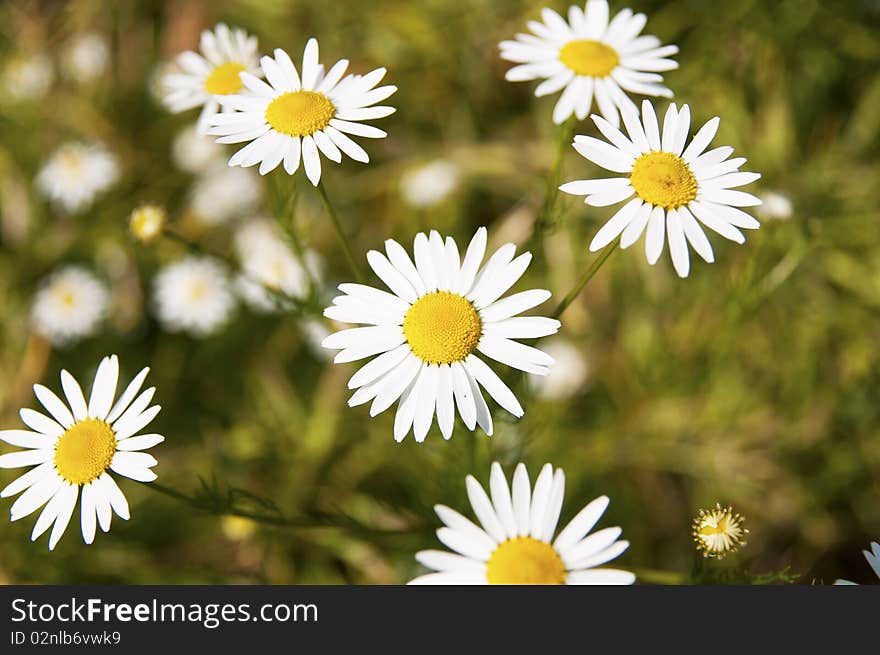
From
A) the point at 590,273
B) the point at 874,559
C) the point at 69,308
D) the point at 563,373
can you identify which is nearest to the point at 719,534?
the point at 874,559

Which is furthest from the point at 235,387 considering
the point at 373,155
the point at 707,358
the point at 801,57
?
the point at 801,57

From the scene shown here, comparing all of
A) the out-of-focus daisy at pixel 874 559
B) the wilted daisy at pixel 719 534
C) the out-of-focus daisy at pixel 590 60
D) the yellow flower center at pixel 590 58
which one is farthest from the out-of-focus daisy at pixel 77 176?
the out-of-focus daisy at pixel 874 559

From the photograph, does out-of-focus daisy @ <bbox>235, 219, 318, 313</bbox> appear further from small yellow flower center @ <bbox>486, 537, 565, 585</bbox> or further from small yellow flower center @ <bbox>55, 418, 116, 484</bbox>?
small yellow flower center @ <bbox>486, 537, 565, 585</bbox>

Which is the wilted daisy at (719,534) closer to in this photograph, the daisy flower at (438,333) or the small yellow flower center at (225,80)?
the daisy flower at (438,333)

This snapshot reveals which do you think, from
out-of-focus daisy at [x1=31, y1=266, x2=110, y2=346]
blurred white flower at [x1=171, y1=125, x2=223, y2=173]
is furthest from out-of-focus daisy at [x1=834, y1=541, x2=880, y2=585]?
blurred white flower at [x1=171, y1=125, x2=223, y2=173]

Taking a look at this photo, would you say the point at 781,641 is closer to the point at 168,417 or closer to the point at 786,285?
the point at 786,285

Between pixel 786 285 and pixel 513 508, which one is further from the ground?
pixel 786 285
